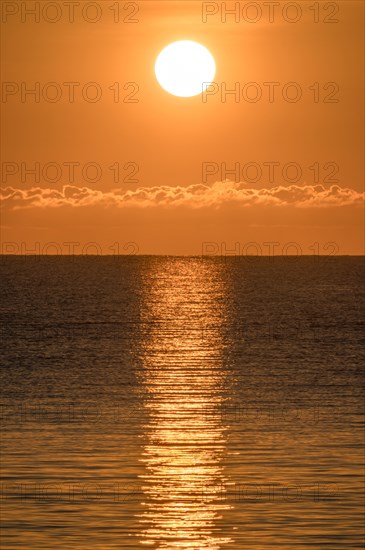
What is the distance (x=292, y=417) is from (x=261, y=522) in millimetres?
17725

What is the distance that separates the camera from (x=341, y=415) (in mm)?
48844

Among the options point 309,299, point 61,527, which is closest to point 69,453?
point 61,527

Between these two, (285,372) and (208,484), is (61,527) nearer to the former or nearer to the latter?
(208,484)

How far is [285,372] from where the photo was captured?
70.6 metres

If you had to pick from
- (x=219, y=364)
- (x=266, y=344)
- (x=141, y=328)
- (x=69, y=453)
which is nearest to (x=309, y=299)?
(x=141, y=328)

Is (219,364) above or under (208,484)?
above

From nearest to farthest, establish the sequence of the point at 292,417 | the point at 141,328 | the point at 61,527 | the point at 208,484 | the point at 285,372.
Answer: the point at 61,527 → the point at 208,484 → the point at 292,417 → the point at 285,372 → the point at 141,328

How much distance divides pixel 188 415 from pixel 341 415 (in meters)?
6.36

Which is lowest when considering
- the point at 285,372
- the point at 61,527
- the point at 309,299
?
the point at 61,527

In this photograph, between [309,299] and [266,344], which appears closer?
[266,344]

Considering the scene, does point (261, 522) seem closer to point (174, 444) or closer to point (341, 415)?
point (174, 444)

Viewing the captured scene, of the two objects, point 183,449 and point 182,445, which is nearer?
point 183,449

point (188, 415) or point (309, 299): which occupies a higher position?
point (309, 299)

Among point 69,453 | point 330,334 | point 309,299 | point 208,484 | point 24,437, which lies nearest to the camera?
point 208,484
